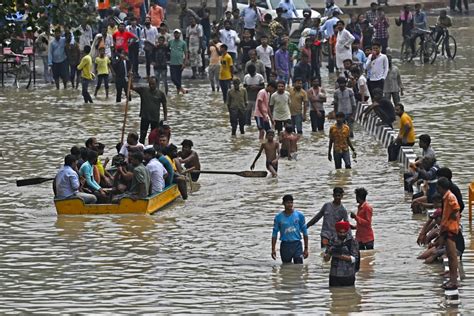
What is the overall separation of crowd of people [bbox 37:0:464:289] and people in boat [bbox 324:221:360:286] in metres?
0.01

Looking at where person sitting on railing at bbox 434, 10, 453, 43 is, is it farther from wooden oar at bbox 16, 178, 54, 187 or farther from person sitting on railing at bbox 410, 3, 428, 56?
wooden oar at bbox 16, 178, 54, 187

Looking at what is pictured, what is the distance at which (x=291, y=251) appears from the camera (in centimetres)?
2147

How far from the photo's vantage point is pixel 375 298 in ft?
64.3

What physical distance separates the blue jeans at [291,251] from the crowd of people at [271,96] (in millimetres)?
12

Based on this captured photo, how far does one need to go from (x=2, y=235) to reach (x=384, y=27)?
22.8m

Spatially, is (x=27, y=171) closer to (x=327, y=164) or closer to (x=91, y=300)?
(x=327, y=164)

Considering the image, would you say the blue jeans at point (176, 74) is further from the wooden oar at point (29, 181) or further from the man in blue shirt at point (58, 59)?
the wooden oar at point (29, 181)

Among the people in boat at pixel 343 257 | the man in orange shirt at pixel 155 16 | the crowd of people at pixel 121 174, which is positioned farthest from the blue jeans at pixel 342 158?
the man in orange shirt at pixel 155 16

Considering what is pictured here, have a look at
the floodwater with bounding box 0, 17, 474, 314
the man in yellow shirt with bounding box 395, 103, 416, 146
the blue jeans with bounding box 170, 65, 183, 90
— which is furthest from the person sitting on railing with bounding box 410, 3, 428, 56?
the man in yellow shirt with bounding box 395, 103, 416, 146

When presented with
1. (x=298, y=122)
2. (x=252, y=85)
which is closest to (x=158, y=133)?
(x=298, y=122)

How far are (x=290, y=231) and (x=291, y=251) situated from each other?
30 centimetres

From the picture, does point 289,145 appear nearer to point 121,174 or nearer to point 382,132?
point 382,132

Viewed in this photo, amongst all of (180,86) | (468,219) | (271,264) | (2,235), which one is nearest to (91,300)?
(271,264)

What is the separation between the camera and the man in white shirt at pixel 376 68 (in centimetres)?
3612
